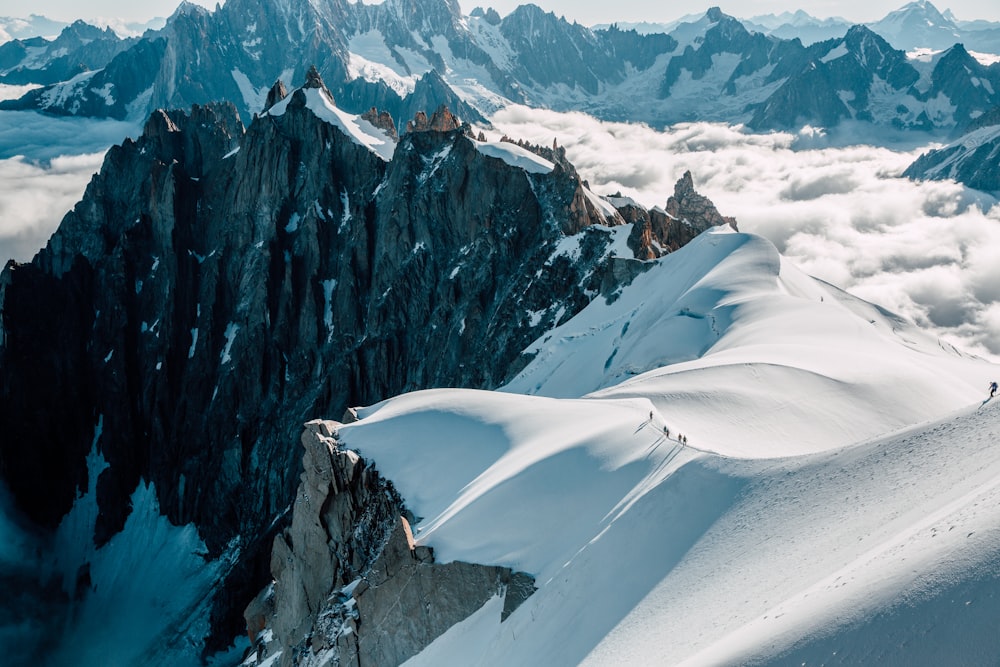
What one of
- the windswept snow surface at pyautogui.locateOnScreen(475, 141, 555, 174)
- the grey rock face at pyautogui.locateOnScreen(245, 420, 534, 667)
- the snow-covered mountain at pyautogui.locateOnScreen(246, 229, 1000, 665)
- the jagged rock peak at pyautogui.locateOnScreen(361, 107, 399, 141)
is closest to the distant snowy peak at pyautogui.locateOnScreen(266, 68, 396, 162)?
the jagged rock peak at pyautogui.locateOnScreen(361, 107, 399, 141)

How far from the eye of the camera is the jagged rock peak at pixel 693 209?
12094 centimetres

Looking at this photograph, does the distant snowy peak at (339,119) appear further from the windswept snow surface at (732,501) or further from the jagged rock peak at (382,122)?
the windswept snow surface at (732,501)

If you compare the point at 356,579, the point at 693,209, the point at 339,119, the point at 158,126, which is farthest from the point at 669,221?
the point at 158,126

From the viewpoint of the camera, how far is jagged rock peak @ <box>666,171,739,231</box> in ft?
397

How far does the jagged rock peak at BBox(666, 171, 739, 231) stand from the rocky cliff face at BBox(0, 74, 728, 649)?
75.0ft

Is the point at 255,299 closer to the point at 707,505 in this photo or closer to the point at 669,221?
the point at 669,221

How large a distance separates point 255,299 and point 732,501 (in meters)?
114

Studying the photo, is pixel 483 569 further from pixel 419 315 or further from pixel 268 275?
pixel 268 275

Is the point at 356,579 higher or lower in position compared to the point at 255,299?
Answer: higher

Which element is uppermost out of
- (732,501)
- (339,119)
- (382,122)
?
(339,119)

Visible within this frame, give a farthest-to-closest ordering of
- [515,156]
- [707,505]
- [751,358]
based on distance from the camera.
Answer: [515,156], [751,358], [707,505]

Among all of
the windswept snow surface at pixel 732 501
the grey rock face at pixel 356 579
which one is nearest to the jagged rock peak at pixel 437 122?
the windswept snow surface at pixel 732 501

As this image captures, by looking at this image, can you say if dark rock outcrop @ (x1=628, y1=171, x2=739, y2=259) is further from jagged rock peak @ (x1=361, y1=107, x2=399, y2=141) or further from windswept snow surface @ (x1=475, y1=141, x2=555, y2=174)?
jagged rock peak @ (x1=361, y1=107, x2=399, y2=141)

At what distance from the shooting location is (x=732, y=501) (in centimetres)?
2697
